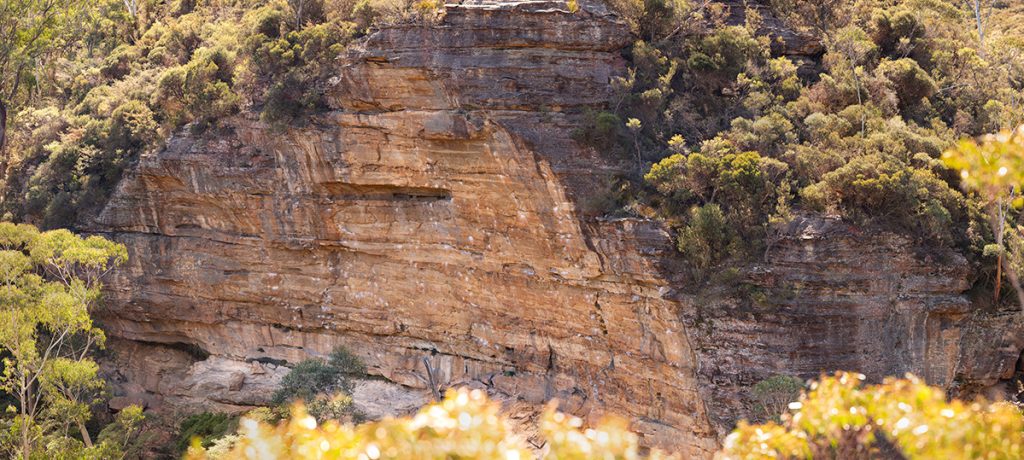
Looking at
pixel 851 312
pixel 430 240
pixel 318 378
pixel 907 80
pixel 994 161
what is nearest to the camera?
pixel 994 161

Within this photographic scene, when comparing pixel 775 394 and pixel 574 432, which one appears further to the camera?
pixel 775 394

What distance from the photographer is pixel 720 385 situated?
68.6 ft

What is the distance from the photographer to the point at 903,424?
6652mm

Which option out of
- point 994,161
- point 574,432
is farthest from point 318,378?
point 994,161

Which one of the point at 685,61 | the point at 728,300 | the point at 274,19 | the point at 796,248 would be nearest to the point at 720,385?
the point at 728,300

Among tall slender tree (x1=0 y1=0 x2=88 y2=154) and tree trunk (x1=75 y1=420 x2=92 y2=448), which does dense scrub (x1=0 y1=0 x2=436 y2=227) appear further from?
tree trunk (x1=75 y1=420 x2=92 y2=448)

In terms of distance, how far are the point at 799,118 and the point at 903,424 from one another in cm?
1823

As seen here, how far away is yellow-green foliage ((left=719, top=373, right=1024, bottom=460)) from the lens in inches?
261

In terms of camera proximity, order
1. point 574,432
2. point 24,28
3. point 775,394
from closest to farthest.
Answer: point 574,432 < point 24,28 < point 775,394

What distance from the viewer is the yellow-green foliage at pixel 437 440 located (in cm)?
613

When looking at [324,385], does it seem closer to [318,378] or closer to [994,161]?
[318,378]

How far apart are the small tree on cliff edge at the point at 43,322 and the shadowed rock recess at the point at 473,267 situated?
3.26 meters

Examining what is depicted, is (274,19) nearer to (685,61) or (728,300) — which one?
(685,61)

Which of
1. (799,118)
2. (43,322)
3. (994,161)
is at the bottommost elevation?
(43,322)
